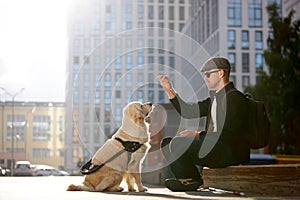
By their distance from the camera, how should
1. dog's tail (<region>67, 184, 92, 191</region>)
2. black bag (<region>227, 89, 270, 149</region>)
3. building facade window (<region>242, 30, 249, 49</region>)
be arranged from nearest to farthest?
black bag (<region>227, 89, 270, 149</region>)
dog's tail (<region>67, 184, 92, 191</region>)
building facade window (<region>242, 30, 249, 49</region>)

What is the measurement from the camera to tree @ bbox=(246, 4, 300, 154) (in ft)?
101

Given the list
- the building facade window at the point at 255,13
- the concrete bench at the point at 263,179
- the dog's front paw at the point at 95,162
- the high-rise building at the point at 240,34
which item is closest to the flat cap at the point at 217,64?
the concrete bench at the point at 263,179

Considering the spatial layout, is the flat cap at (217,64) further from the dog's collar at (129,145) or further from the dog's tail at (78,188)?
the dog's tail at (78,188)

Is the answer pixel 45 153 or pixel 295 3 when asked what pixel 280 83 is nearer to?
pixel 295 3

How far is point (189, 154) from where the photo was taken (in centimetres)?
681

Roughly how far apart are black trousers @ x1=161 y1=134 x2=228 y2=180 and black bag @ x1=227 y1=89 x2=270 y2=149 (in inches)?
12.9

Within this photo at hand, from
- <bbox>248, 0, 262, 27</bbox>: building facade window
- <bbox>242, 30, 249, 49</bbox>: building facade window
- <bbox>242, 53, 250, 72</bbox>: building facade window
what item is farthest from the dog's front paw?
<bbox>242, 53, 250, 72</bbox>: building facade window

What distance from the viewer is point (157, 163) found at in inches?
512

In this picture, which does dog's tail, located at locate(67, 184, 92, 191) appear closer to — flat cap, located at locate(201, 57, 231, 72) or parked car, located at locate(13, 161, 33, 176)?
flat cap, located at locate(201, 57, 231, 72)

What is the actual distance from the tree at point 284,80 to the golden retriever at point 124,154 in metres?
23.9

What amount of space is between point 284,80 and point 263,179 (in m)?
25.1

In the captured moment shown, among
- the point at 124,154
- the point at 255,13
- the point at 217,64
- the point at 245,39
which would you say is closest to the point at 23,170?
the point at 245,39

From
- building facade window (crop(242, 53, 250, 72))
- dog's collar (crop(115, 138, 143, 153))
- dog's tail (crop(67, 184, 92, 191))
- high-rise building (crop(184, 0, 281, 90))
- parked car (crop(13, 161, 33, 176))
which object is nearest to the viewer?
dog's collar (crop(115, 138, 143, 153))

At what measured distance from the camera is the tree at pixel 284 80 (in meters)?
30.7
